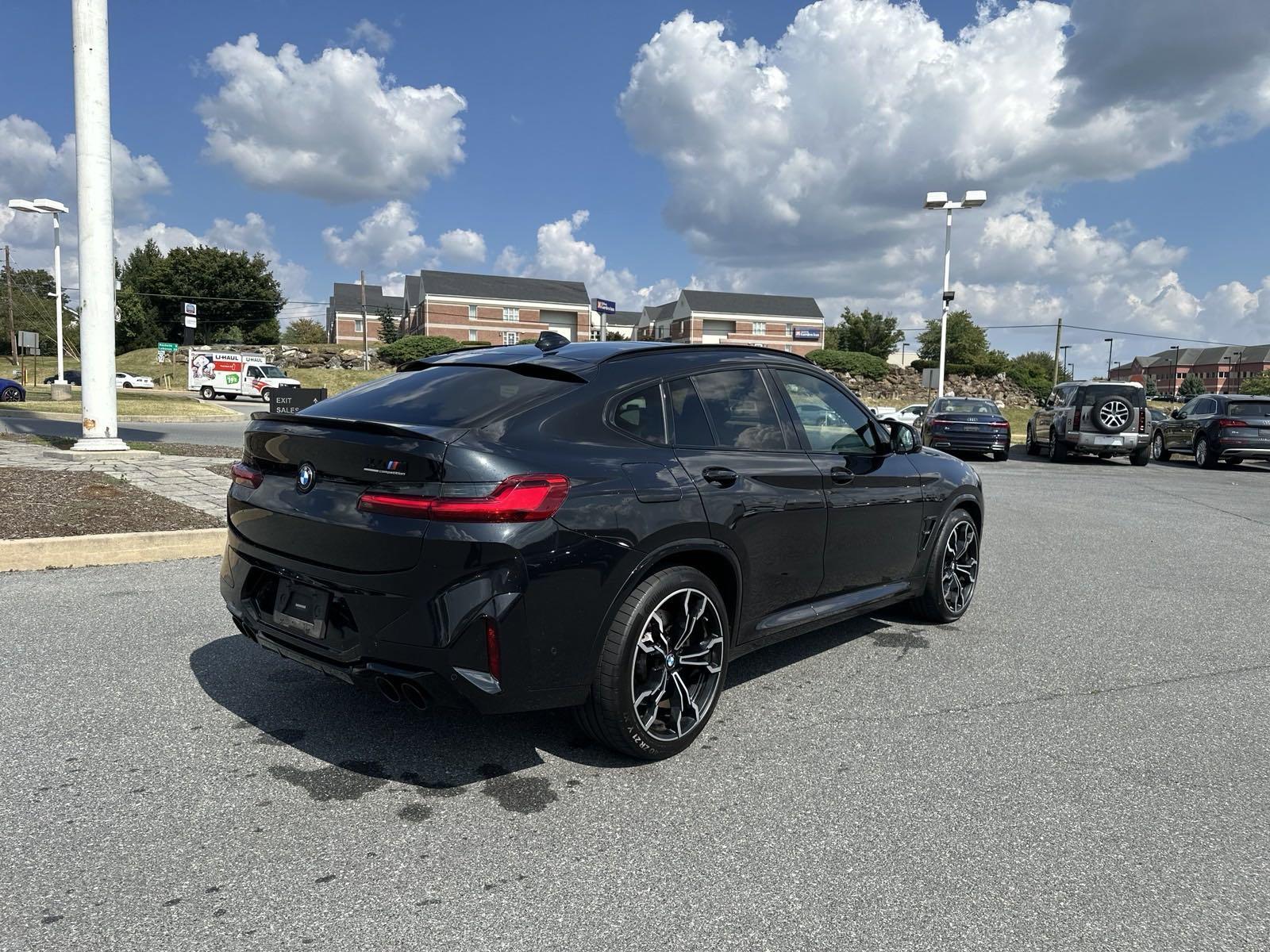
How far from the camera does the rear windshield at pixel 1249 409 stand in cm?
1878

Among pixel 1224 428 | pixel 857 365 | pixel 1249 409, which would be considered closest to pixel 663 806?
pixel 1224 428

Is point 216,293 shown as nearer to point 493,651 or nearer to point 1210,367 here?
point 493,651

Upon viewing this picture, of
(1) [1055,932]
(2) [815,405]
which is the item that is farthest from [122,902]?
(2) [815,405]

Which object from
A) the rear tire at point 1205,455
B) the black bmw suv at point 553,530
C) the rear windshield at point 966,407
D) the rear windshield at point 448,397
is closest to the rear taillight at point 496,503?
the black bmw suv at point 553,530

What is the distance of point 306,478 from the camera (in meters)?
3.29

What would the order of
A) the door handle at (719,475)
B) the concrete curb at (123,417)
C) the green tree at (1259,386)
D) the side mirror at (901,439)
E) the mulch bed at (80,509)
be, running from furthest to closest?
Result: the green tree at (1259,386)
the concrete curb at (123,417)
the mulch bed at (80,509)
the side mirror at (901,439)
the door handle at (719,475)

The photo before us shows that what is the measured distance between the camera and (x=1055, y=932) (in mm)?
2426

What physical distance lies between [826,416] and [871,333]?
249ft

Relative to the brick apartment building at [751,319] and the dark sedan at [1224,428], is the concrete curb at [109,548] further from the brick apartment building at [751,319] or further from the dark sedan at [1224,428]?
the brick apartment building at [751,319]

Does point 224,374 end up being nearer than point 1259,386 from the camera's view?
Yes

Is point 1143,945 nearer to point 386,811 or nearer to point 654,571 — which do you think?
point 654,571

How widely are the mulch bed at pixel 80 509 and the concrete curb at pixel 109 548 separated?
0.79ft

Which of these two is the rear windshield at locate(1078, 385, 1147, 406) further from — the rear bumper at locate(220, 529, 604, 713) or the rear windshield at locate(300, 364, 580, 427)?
the rear bumper at locate(220, 529, 604, 713)

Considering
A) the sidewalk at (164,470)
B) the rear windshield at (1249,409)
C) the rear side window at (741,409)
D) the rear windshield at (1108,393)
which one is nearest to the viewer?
the rear side window at (741,409)
